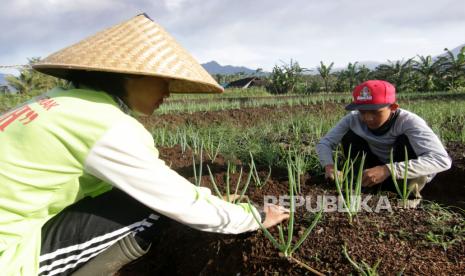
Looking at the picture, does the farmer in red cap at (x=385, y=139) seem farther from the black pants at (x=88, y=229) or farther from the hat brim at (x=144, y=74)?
the black pants at (x=88, y=229)

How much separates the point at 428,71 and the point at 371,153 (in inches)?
915

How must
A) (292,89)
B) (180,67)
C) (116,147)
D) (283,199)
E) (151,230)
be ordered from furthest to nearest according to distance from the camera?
(292,89)
(283,199)
(151,230)
(180,67)
(116,147)

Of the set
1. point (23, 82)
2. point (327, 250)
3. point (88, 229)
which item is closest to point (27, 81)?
point (23, 82)

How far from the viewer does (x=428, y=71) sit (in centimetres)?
2247

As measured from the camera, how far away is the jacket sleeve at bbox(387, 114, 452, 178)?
85.4 inches

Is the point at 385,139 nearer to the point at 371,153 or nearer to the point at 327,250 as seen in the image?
the point at 371,153

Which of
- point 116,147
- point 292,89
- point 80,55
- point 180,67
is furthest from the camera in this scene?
point 292,89

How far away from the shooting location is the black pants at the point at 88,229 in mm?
1383

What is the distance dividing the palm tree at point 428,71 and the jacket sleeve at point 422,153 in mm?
22839

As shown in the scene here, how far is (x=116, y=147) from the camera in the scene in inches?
45.2

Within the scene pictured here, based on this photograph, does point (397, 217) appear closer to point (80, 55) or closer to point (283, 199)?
point (283, 199)

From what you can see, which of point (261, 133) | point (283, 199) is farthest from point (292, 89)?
point (283, 199)

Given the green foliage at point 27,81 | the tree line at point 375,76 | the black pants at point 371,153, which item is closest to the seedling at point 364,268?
the black pants at point 371,153

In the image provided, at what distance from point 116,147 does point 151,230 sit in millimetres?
601
